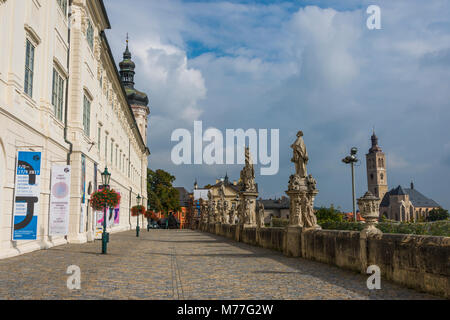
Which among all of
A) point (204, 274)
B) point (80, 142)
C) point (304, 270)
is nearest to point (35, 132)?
point (80, 142)

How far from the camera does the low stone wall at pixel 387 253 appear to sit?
6445mm

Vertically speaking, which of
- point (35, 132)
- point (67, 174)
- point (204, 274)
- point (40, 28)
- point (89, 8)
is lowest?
point (204, 274)

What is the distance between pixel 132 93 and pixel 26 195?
66.7 m

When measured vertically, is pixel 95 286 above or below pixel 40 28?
below

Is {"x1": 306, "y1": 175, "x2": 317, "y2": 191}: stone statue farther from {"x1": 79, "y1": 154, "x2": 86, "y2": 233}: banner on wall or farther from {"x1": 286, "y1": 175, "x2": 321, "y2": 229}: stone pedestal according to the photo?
{"x1": 79, "y1": 154, "x2": 86, "y2": 233}: banner on wall

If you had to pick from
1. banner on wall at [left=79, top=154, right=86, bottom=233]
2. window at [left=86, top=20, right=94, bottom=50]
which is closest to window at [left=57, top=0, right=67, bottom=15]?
window at [left=86, top=20, right=94, bottom=50]

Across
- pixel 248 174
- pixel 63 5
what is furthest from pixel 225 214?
pixel 63 5

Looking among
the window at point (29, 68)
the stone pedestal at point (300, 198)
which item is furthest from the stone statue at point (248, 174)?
the window at point (29, 68)

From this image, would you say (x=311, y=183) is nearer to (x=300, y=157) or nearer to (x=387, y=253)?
(x=300, y=157)

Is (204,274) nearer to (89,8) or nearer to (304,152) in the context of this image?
(304,152)

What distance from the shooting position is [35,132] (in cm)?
1478

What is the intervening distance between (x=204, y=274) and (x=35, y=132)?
8.86 metres

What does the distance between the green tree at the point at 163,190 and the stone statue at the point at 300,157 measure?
67612mm

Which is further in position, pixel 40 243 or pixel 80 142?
pixel 80 142
